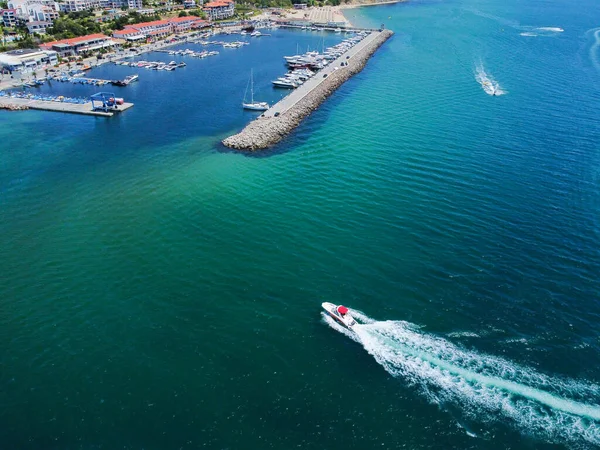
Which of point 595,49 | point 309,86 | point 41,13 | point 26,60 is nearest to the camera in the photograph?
point 309,86

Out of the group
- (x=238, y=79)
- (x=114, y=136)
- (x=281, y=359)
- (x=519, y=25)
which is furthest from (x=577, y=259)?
(x=519, y=25)

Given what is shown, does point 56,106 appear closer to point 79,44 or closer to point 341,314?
point 79,44

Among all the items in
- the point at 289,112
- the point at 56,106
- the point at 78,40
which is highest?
the point at 78,40

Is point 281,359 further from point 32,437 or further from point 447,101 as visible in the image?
point 447,101

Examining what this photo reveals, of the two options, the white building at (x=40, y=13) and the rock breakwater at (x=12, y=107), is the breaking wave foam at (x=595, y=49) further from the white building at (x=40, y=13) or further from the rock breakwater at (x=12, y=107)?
the white building at (x=40, y=13)

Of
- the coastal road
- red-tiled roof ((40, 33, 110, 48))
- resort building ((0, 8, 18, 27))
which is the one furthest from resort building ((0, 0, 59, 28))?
the coastal road

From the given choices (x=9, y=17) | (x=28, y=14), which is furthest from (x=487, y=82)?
(x=9, y=17)

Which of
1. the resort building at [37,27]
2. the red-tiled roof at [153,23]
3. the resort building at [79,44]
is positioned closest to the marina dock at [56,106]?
the resort building at [79,44]
